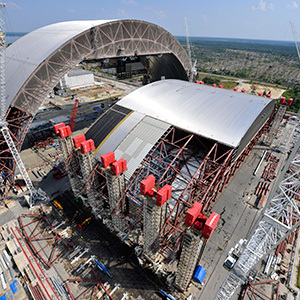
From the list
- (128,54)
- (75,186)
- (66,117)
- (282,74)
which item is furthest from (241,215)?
(282,74)

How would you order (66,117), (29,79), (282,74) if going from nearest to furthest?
(29,79) → (66,117) → (282,74)

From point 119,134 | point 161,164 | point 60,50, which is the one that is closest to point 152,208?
point 161,164

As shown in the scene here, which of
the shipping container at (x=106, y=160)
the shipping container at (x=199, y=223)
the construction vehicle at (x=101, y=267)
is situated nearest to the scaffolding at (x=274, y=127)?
the shipping container at (x=199, y=223)

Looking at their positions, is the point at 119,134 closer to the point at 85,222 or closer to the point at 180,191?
the point at 180,191

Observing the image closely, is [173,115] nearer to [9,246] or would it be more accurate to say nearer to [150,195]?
[150,195]

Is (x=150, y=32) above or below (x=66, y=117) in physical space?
above

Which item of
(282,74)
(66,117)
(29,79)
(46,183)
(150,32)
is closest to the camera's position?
(29,79)

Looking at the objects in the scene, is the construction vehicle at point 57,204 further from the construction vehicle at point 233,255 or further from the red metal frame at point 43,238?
the construction vehicle at point 233,255

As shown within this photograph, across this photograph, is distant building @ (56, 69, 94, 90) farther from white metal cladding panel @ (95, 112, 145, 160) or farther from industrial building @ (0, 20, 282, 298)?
white metal cladding panel @ (95, 112, 145, 160)
